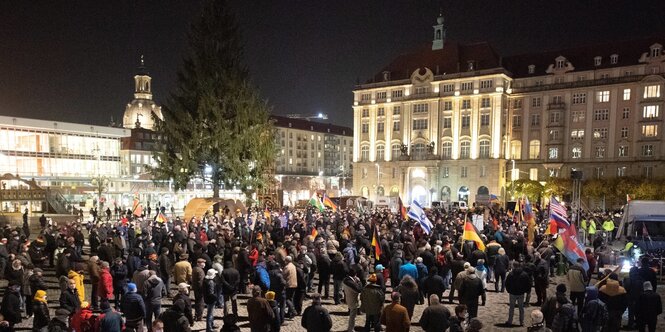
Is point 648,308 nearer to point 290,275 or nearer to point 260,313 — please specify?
point 290,275

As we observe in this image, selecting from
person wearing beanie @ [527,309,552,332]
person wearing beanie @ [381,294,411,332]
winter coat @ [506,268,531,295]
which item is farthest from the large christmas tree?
person wearing beanie @ [527,309,552,332]

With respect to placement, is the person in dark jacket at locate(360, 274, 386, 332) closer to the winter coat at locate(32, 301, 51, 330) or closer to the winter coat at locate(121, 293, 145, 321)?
the winter coat at locate(121, 293, 145, 321)

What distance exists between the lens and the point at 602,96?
64812 millimetres

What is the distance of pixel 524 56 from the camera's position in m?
75.2

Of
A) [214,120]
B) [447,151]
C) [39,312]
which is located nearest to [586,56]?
[447,151]

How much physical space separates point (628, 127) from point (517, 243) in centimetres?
5553

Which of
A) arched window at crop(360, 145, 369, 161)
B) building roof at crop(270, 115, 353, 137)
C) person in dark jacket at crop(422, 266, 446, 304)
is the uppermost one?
building roof at crop(270, 115, 353, 137)

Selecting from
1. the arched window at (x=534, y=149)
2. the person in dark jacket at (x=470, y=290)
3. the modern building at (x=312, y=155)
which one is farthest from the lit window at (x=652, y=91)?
the modern building at (x=312, y=155)

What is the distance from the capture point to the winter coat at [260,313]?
9.41 meters

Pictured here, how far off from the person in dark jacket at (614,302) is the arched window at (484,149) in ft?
198

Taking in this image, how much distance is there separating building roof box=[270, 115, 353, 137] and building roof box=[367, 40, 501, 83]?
40852 millimetres

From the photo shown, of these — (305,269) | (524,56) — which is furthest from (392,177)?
(305,269)

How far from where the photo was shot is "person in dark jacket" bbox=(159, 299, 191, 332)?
8312mm

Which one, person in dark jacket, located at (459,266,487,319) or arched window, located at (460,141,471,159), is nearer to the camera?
person in dark jacket, located at (459,266,487,319)
